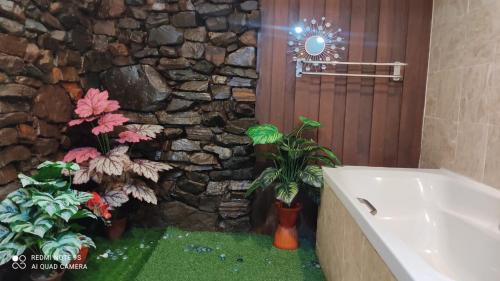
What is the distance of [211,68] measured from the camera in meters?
2.36

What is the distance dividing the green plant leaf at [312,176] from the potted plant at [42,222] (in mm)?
1297

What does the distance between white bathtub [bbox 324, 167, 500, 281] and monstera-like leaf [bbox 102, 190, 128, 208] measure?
128 cm

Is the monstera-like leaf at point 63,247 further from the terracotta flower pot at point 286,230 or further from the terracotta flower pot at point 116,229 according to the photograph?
the terracotta flower pot at point 286,230

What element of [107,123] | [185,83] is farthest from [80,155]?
[185,83]

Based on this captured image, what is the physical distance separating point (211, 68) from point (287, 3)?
716mm

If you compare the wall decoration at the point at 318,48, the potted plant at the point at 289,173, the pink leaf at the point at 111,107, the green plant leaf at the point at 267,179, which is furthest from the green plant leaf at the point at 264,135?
the pink leaf at the point at 111,107

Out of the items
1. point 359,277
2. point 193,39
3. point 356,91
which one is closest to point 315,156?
point 356,91

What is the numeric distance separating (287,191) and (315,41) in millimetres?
1079

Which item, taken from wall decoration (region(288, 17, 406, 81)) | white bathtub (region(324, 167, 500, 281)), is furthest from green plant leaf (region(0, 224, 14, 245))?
wall decoration (region(288, 17, 406, 81))

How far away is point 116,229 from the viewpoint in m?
2.26

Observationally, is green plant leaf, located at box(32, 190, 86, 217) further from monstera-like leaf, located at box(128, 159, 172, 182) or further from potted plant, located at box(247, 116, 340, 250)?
potted plant, located at box(247, 116, 340, 250)

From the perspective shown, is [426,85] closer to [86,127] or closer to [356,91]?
[356,91]

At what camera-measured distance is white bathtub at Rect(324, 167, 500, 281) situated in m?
1.49

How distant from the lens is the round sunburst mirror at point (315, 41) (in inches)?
91.7
